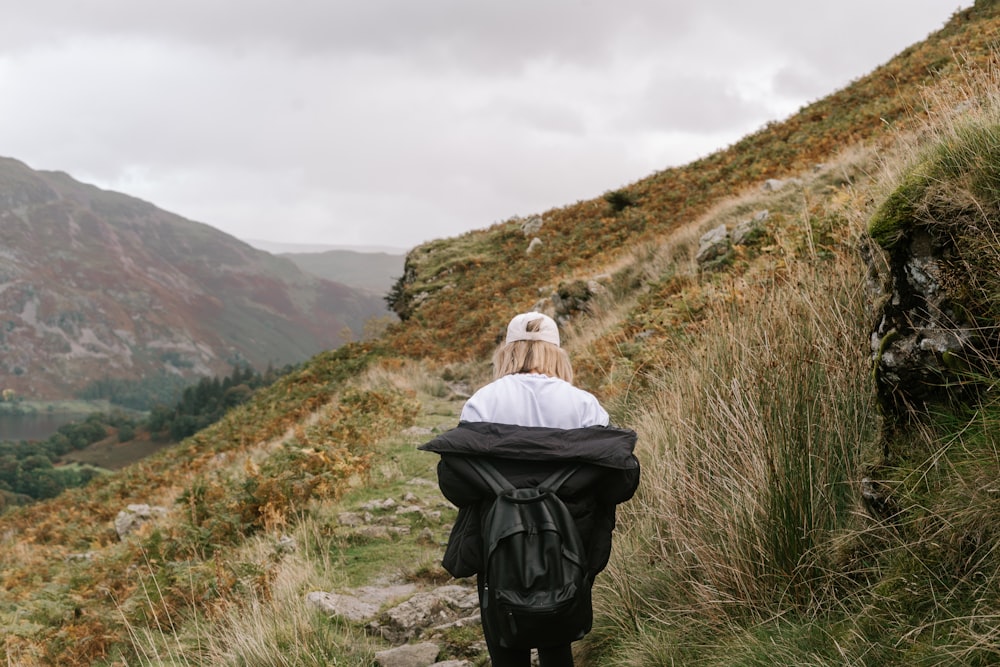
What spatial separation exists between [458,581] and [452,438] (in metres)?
2.76

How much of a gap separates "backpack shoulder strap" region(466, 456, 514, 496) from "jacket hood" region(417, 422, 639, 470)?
39 millimetres

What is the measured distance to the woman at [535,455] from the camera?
2.65 metres

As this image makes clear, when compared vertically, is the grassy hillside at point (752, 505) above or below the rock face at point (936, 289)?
below

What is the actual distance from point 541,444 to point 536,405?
0.28m

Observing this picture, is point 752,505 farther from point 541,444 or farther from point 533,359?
point 533,359

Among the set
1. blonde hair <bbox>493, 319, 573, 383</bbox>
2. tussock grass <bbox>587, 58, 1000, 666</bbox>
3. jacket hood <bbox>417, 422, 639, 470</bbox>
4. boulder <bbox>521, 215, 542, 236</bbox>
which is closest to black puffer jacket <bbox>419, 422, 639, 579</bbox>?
jacket hood <bbox>417, 422, 639, 470</bbox>

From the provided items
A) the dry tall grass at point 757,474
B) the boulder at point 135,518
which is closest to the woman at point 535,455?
the dry tall grass at point 757,474

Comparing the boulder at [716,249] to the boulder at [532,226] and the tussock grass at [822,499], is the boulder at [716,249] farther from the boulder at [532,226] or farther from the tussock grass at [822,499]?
the boulder at [532,226]

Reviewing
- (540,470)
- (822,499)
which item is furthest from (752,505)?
(540,470)

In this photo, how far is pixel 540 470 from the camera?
2.65m

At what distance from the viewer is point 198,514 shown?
24.4ft

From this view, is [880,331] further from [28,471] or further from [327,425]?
[28,471]

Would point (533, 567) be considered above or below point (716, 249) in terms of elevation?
below

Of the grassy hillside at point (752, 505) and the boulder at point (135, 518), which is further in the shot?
the boulder at point (135, 518)
